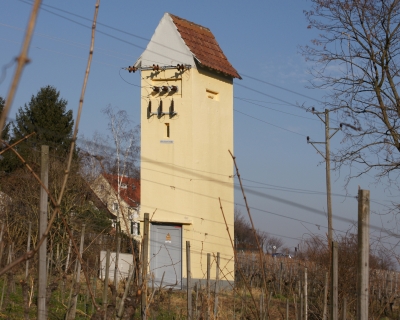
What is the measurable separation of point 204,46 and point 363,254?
2043 centimetres

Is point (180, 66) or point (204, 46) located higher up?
point (204, 46)

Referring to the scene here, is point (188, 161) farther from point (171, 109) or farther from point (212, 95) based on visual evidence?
point (212, 95)

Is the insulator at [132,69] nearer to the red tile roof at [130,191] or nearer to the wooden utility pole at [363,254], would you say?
the red tile roof at [130,191]

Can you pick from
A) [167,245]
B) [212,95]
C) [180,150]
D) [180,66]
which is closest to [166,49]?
[180,66]

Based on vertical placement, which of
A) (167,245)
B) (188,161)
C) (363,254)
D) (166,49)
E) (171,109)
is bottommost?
(167,245)

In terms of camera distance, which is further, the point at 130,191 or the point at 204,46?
the point at 130,191

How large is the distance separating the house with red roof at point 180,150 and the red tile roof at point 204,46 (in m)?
0.08

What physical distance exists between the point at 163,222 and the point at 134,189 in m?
19.3

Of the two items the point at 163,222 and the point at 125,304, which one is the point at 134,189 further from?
the point at 125,304

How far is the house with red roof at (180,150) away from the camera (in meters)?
23.7

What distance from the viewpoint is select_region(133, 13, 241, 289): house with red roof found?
2373cm

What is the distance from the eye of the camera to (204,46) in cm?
2552

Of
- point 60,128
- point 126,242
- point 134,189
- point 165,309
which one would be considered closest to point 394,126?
point 165,309

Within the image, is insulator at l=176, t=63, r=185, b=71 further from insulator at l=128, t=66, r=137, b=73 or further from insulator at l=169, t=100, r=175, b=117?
insulator at l=128, t=66, r=137, b=73
